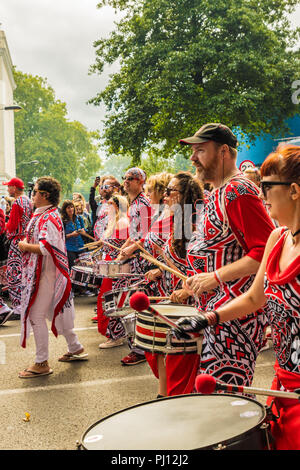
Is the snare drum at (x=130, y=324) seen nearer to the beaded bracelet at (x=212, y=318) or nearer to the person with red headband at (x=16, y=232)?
the beaded bracelet at (x=212, y=318)

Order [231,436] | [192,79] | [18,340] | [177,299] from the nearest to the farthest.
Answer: [231,436] → [177,299] → [18,340] → [192,79]

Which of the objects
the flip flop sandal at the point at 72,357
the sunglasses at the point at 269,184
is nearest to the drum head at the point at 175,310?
the sunglasses at the point at 269,184

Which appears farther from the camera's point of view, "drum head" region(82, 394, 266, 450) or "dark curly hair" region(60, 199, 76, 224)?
"dark curly hair" region(60, 199, 76, 224)

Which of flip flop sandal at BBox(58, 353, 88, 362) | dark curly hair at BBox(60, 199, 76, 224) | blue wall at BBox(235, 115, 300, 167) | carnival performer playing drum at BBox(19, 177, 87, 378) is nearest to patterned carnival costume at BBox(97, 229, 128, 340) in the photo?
flip flop sandal at BBox(58, 353, 88, 362)

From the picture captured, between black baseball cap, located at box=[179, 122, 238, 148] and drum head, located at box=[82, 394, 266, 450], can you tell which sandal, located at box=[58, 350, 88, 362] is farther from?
drum head, located at box=[82, 394, 266, 450]

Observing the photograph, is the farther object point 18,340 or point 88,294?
point 88,294

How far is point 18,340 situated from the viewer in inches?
263

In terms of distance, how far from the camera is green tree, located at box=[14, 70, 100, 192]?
167ft

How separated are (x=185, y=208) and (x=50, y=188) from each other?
79.8 inches

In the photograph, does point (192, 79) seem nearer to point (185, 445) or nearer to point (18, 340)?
point (18, 340)

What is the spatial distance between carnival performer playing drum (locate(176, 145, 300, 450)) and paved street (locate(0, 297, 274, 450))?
2.17 m
